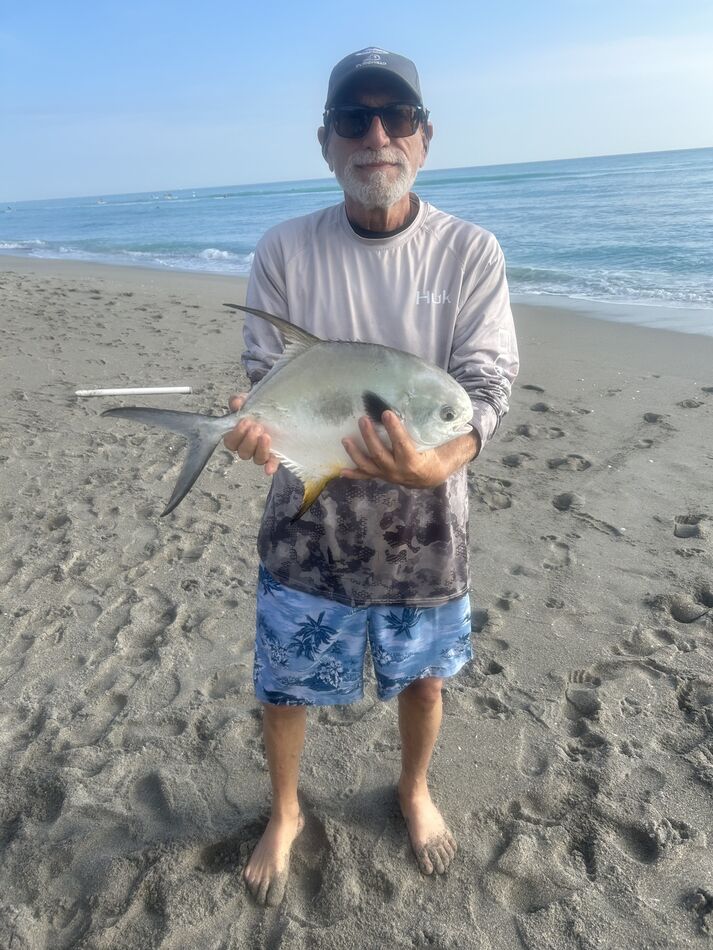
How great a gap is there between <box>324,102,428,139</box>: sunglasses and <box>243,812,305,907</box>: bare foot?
214 cm

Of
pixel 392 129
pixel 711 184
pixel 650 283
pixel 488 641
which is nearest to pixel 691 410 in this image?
pixel 488 641

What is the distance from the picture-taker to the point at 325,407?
1884 mm

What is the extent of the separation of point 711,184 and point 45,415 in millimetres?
34680

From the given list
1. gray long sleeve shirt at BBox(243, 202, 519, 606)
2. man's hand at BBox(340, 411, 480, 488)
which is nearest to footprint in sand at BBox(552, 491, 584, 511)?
gray long sleeve shirt at BBox(243, 202, 519, 606)

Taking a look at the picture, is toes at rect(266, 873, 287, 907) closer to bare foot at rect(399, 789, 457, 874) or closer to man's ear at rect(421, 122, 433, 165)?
bare foot at rect(399, 789, 457, 874)

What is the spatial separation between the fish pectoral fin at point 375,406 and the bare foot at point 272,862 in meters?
1.43

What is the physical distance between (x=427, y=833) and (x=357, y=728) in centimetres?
60

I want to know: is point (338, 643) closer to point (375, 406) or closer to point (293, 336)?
point (375, 406)

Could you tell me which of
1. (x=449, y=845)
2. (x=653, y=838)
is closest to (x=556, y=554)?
(x=653, y=838)

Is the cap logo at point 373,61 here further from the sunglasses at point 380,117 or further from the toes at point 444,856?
the toes at point 444,856

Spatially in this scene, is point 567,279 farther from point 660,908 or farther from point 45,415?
point 660,908

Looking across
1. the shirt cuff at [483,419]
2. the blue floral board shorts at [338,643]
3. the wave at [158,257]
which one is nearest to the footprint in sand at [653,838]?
the blue floral board shorts at [338,643]

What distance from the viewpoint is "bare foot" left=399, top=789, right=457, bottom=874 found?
2.34 m

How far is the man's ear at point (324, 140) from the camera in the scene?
217 cm
